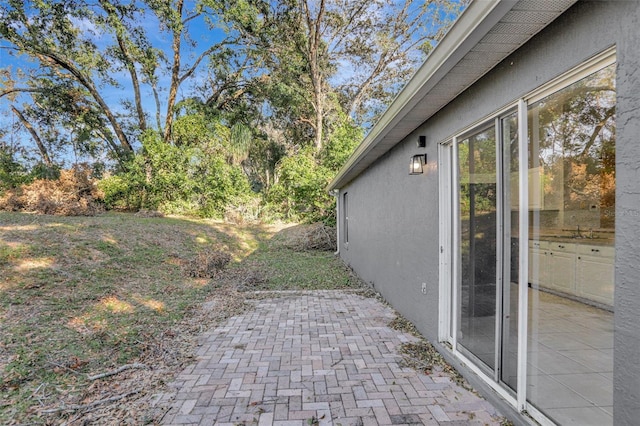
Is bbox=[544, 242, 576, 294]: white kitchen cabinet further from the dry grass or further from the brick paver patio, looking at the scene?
the dry grass

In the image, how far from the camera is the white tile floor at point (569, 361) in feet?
6.35

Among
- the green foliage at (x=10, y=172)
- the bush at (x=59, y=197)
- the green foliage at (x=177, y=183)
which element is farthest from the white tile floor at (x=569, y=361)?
the green foliage at (x=10, y=172)

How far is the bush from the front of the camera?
39.0 feet

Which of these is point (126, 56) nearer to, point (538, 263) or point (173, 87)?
point (173, 87)

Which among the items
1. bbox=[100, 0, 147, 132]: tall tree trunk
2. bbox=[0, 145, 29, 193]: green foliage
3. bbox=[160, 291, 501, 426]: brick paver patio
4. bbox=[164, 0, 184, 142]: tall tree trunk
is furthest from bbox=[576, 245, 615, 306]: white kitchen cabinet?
bbox=[164, 0, 184, 142]: tall tree trunk

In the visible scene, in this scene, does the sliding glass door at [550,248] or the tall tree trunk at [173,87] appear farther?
the tall tree trunk at [173,87]

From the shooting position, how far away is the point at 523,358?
2244 millimetres

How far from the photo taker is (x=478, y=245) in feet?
9.42

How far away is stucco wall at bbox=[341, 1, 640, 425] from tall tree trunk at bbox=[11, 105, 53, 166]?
20403 mm

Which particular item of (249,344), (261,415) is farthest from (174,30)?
(261,415)

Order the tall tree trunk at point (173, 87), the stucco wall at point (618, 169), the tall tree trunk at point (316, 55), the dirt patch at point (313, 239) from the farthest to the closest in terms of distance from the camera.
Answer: the tall tree trunk at point (173, 87) → the tall tree trunk at point (316, 55) → the dirt patch at point (313, 239) → the stucco wall at point (618, 169)

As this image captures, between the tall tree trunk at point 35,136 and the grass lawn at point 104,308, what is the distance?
1291 cm

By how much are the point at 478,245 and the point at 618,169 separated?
1377 millimetres

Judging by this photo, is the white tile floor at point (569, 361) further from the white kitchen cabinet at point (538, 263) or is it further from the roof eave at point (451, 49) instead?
the roof eave at point (451, 49)
